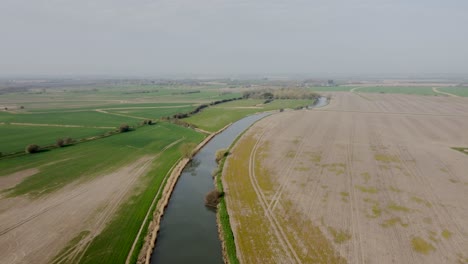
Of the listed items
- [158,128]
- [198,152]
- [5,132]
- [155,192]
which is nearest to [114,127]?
[158,128]

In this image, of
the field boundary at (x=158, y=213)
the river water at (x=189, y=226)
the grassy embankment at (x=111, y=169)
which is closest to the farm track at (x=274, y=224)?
the river water at (x=189, y=226)

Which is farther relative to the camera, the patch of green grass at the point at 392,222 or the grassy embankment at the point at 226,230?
the patch of green grass at the point at 392,222

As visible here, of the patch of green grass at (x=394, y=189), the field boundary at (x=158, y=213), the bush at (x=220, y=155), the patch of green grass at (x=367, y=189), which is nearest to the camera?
the field boundary at (x=158, y=213)

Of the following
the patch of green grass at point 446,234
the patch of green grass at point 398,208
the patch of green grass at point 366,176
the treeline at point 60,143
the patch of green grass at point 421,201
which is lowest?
the patch of green grass at point 446,234

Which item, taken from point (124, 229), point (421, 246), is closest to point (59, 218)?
point (124, 229)

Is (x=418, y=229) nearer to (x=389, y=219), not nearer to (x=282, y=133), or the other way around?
(x=389, y=219)

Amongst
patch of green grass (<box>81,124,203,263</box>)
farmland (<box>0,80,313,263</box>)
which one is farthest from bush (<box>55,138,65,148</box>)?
patch of green grass (<box>81,124,203,263</box>)

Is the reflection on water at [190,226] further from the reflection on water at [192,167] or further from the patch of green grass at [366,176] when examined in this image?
the patch of green grass at [366,176]
